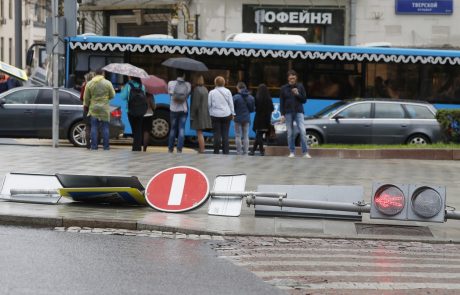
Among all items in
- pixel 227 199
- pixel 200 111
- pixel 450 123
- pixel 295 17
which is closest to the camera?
pixel 227 199

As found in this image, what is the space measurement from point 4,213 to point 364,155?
42.3ft

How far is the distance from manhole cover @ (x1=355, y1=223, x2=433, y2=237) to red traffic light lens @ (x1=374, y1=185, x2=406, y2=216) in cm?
25

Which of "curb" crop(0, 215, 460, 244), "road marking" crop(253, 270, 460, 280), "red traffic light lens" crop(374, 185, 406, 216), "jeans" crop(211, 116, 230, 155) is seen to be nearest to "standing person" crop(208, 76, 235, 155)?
"jeans" crop(211, 116, 230, 155)

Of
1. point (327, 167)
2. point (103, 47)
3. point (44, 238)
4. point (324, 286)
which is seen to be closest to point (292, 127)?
point (327, 167)

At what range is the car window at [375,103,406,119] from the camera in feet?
84.9

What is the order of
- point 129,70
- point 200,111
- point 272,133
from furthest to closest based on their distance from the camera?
point 272,133 < point 129,70 < point 200,111

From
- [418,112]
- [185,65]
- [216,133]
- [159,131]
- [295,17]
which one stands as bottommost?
[159,131]

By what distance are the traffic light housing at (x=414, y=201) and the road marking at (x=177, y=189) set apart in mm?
2183

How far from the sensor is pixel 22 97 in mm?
25031

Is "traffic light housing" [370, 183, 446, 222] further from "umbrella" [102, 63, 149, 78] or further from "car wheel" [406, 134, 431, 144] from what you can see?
"car wheel" [406, 134, 431, 144]

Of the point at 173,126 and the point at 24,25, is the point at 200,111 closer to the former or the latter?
the point at 173,126

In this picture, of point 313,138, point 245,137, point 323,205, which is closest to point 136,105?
point 245,137

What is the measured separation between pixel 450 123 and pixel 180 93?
6.28 meters

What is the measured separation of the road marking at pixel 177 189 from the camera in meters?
11.7
